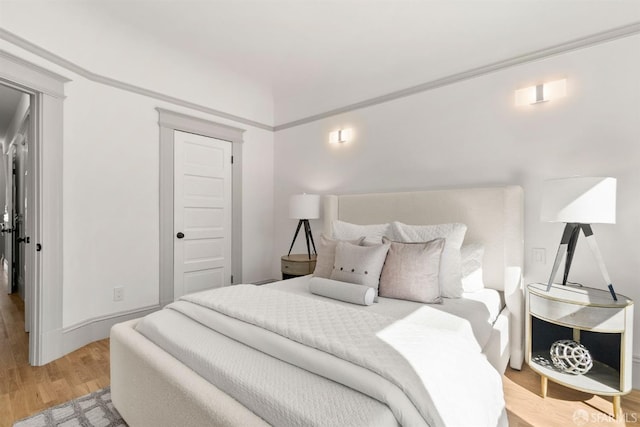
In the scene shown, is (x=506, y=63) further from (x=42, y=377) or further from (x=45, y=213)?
(x=42, y=377)

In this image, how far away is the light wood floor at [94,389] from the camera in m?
1.76

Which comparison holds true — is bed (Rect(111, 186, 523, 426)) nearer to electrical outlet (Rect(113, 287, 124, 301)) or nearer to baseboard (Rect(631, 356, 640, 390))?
baseboard (Rect(631, 356, 640, 390))

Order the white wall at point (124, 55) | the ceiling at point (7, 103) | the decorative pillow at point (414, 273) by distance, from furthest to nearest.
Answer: the ceiling at point (7, 103) < the white wall at point (124, 55) < the decorative pillow at point (414, 273)

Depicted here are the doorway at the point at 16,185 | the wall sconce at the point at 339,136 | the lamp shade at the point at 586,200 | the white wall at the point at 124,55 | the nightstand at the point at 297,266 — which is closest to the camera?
the lamp shade at the point at 586,200

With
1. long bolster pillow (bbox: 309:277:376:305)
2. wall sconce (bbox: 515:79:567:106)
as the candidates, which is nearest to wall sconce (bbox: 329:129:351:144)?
wall sconce (bbox: 515:79:567:106)

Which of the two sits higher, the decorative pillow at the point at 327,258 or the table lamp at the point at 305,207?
the table lamp at the point at 305,207

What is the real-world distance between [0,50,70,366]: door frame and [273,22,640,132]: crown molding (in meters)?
2.57

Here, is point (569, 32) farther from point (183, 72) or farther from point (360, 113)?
point (183, 72)

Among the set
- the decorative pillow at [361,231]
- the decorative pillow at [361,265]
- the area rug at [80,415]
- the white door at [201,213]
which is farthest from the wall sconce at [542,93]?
the area rug at [80,415]

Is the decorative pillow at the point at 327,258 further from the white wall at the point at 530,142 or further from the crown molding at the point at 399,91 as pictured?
the crown molding at the point at 399,91

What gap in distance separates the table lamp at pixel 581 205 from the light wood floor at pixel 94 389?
2.18ft

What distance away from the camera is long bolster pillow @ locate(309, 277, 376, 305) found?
1940mm

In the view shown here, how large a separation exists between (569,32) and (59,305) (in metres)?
4.41

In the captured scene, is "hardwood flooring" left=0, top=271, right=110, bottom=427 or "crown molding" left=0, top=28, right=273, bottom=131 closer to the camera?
"hardwood flooring" left=0, top=271, right=110, bottom=427
